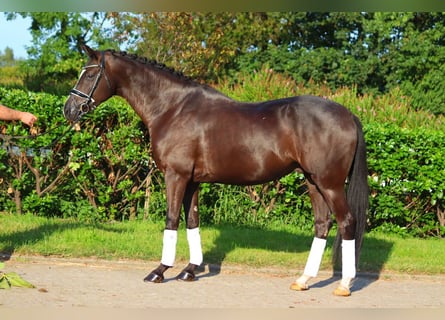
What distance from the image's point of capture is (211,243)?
29.5 ft

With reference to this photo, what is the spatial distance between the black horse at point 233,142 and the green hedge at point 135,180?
9.68ft

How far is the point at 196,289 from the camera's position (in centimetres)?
694

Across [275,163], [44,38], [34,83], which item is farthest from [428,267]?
[44,38]

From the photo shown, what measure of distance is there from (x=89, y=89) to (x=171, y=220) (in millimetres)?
1675

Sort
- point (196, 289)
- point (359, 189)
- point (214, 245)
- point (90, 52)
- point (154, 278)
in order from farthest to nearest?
point (214, 245) < point (90, 52) < point (154, 278) < point (359, 189) < point (196, 289)

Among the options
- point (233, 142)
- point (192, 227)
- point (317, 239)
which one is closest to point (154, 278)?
point (192, 227)

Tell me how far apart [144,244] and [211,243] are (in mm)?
899

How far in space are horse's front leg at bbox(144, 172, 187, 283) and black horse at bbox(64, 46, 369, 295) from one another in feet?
0.03

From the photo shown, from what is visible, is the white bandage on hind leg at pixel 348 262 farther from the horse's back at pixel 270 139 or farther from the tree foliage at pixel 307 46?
the tree foliage at pixel 307 46

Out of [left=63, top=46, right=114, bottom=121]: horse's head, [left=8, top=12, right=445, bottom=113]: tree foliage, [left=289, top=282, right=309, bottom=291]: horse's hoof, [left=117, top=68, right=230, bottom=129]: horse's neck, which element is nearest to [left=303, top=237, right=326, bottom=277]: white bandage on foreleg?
[left=289, top=282, right=309, bottom=291]: horse's hoof

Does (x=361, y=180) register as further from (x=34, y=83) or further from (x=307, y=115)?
(x=34, y=83)

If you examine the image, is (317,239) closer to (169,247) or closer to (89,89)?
(169,247)

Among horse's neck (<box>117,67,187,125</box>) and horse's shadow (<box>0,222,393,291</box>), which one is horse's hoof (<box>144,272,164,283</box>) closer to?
horse's shadow (<box>0,222,393,291</box>)

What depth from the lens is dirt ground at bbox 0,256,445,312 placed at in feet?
20.4
